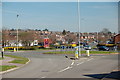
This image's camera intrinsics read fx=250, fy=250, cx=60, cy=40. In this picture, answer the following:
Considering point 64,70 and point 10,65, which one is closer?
point 64,70

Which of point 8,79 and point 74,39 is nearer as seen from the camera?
point 8,79

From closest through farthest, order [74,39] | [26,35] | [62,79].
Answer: [62,79] < [26,35] < [74,39]

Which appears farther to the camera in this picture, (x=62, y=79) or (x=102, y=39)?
(x=102, y=39)

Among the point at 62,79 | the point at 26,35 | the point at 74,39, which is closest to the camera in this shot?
the point at 62,79

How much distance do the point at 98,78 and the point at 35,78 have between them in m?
3.69

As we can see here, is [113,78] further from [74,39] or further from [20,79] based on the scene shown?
[74,39]

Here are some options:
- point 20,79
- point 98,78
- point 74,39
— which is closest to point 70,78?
point 98,78

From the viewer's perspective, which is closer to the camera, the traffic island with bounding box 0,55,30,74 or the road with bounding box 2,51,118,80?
the road with bounding box 2,51,118,80

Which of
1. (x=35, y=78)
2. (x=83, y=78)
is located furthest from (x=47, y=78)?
(x=83, y=78)

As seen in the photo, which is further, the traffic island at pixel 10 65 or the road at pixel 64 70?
the traffic island at pixel 10 65

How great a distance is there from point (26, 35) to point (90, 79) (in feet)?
220

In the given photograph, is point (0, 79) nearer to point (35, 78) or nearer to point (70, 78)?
point (35, 78)

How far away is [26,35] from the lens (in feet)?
262

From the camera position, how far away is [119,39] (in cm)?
8106
